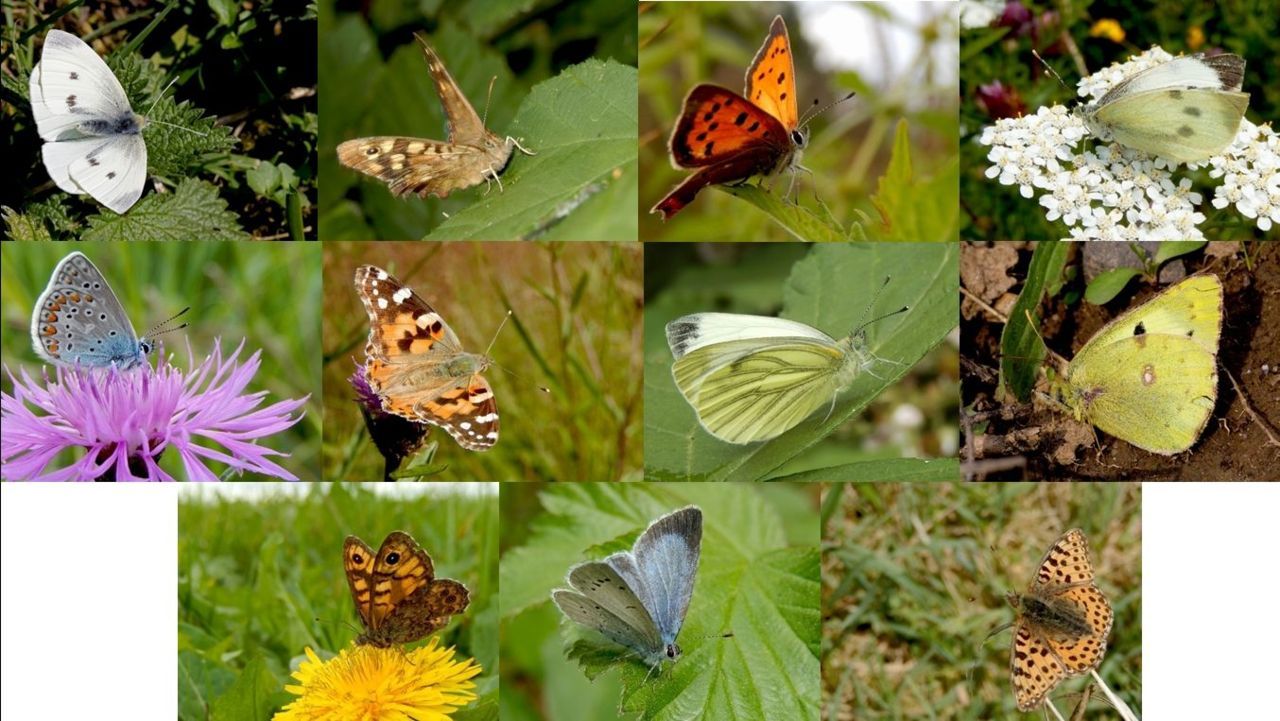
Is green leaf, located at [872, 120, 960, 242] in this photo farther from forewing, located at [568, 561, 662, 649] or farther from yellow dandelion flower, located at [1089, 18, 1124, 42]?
forewing, located at [568, 561, 662, 649]

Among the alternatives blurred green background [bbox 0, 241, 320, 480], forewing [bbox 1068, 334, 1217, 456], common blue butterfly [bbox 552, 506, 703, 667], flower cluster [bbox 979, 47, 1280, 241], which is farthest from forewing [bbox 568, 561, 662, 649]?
flower cluster [bbox 979, 47, 1280, 241]

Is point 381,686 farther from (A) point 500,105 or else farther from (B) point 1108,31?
(B) point 1108,31

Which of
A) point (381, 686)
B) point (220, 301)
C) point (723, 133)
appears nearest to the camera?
point (723, 133)

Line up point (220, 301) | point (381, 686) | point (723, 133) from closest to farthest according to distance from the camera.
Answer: point (723, 133), point (381, 686), point (220, 301)

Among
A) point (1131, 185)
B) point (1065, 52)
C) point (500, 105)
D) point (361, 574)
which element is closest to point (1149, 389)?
point (1131, 185)

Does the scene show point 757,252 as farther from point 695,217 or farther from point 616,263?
point 616,263

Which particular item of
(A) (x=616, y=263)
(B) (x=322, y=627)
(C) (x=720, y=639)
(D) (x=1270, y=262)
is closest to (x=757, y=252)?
(A) (x=616, y=263)

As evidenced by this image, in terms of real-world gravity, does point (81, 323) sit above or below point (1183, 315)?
above
